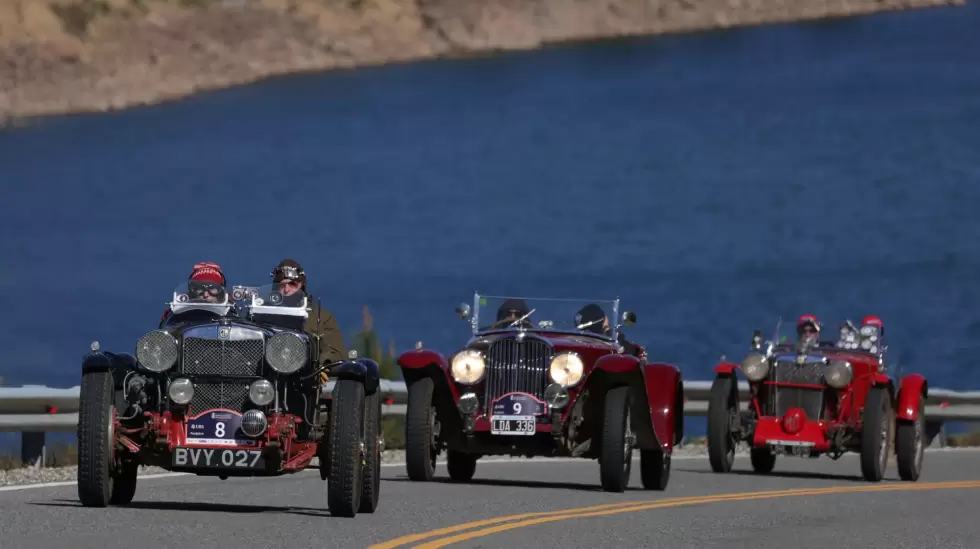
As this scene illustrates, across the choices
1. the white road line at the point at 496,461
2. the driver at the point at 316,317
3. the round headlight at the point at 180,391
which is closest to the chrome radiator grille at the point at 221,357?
the round headlight at the point at 180,391

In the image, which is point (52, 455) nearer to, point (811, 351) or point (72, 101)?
point (811, 351)

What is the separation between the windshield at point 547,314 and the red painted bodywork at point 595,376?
1.08ft

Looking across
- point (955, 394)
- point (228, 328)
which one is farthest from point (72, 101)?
point (228, 328)

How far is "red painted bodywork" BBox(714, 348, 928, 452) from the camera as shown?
2080 centimetres

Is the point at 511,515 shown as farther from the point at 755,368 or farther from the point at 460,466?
the point at 755,368

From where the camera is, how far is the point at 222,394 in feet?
45.5

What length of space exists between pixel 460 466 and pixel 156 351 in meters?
5.76

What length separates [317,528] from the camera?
12.7 meters

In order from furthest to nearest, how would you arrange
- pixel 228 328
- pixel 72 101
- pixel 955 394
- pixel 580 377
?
1. pixel 72 101
2. pixel 955 394
3. pixel 580 377
4. pixel 228 328

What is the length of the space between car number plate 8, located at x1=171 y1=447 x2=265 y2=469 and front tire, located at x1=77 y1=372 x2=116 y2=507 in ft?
1.45

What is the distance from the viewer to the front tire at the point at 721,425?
2098cm

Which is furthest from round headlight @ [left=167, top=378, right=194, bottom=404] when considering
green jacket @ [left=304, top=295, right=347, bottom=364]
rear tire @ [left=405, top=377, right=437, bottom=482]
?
rear tire @ [left=405, top=377, right=437, bottom=482]

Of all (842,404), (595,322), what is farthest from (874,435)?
(595,322)

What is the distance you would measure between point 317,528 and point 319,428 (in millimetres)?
1451
